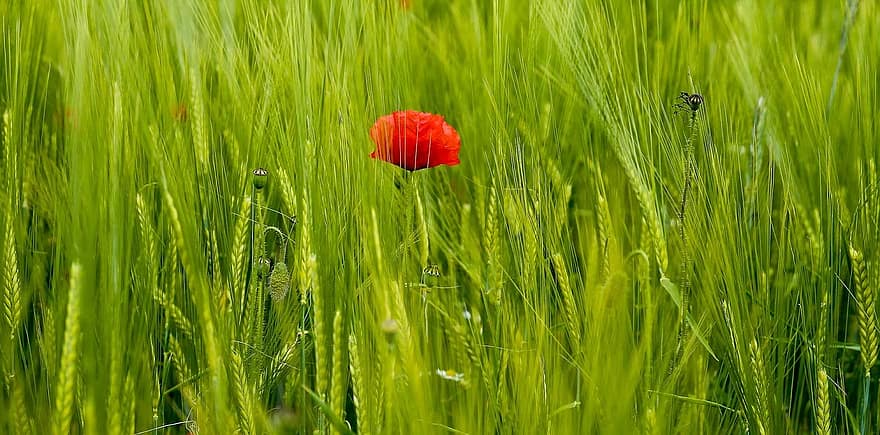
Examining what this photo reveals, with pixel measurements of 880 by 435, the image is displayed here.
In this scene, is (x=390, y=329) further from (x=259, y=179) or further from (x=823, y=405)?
(x=823, y=405)

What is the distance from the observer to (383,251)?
0.63m

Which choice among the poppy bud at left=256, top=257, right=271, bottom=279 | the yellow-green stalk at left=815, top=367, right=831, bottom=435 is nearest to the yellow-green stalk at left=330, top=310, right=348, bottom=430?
the poppy bud at left=256, top=257, right=271, bottom=279

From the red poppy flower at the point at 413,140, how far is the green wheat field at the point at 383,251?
16 millimetres

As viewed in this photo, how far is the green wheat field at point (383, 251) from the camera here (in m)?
0.58

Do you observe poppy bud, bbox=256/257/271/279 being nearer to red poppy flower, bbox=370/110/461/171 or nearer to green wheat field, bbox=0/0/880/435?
green wheat field, bbox=0/0/880/435

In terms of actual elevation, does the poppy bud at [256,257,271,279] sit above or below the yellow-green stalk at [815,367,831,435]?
above

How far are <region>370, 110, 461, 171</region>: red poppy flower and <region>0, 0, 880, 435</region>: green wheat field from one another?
0.6 inches

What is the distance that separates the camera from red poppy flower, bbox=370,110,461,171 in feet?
2.25

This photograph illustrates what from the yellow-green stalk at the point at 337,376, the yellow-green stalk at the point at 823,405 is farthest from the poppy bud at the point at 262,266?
the yellow-green stalk at the point at 823,405

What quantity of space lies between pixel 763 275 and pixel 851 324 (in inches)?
12.3

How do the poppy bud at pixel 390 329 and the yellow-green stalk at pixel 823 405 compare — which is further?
the yellow-green stalk at pixel 823 405

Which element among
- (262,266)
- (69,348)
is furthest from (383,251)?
(69,348)

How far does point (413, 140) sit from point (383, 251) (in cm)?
13

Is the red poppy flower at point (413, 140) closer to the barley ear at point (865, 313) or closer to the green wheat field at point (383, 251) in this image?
the green wheat field at point (383, 251)
